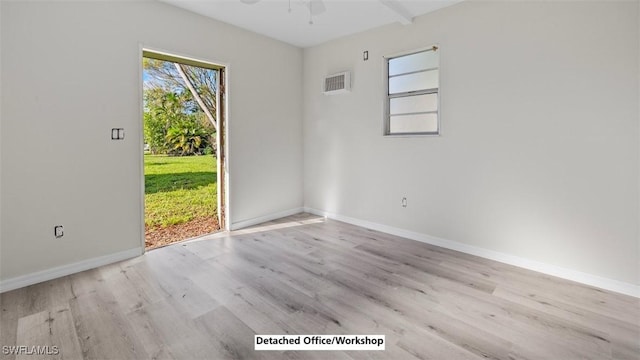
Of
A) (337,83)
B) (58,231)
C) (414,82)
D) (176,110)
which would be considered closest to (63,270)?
(58,231)

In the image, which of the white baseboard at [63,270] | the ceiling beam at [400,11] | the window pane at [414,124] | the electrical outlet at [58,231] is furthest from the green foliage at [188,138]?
the ceiling beam at [400,11]

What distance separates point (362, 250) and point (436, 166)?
51.3 inches

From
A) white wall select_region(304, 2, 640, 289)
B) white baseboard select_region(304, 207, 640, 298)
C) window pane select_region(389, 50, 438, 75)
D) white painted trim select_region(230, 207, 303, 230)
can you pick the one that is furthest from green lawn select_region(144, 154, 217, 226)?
window pane select_region(389, 50, 438, 75)

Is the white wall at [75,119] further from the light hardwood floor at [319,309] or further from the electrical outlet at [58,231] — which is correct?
the light hardwood floor at [319,309]

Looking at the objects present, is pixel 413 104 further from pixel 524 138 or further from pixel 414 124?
pixel 524 138

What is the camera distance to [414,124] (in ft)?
12.4

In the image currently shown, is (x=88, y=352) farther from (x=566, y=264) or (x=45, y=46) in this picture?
(x=566, y=264)

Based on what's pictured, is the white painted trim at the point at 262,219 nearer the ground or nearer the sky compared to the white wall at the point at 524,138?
nearer the ground

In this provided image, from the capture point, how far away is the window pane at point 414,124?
3592mm

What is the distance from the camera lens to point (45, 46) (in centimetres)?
255

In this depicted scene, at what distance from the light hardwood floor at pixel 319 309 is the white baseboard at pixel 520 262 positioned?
103mm

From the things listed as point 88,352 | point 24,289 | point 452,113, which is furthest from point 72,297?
point 452,113

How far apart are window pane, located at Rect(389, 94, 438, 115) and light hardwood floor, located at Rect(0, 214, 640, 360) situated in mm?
1728

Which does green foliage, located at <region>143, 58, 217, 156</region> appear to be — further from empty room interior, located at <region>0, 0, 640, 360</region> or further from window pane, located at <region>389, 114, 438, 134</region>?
window pane, located at <region>389, 114, 438, 134</region>
